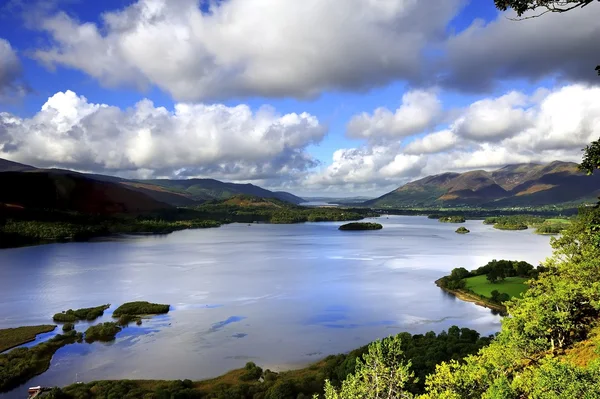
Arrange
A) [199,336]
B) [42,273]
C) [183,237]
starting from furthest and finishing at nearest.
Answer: [183,237] < [42,273] < [199,336]

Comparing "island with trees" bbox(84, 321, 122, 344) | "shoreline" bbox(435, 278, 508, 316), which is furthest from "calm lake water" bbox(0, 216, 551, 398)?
"shoreline" bbox(435, 278, 508, 316)

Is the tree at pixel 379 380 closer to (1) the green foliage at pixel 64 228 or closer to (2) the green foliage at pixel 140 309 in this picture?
(2) the green foliage at pixel 140 309

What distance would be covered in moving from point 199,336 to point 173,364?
770 centimetres

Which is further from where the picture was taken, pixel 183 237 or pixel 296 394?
pixel 183 237

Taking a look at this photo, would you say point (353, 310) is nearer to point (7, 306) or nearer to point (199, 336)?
point (199, 336)

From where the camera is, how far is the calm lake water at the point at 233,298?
39.2 metres

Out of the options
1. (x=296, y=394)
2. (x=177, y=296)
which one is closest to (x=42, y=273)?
(x=177, y=296)

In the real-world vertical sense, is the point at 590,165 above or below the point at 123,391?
above

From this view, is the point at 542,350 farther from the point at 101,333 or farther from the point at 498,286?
the point at 498,286

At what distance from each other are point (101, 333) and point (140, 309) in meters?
10.5

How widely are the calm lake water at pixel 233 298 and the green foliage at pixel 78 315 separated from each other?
174 cm

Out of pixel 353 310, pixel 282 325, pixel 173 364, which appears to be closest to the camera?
pixel 173 364

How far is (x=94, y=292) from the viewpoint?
66.2 m

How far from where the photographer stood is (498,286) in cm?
6381
